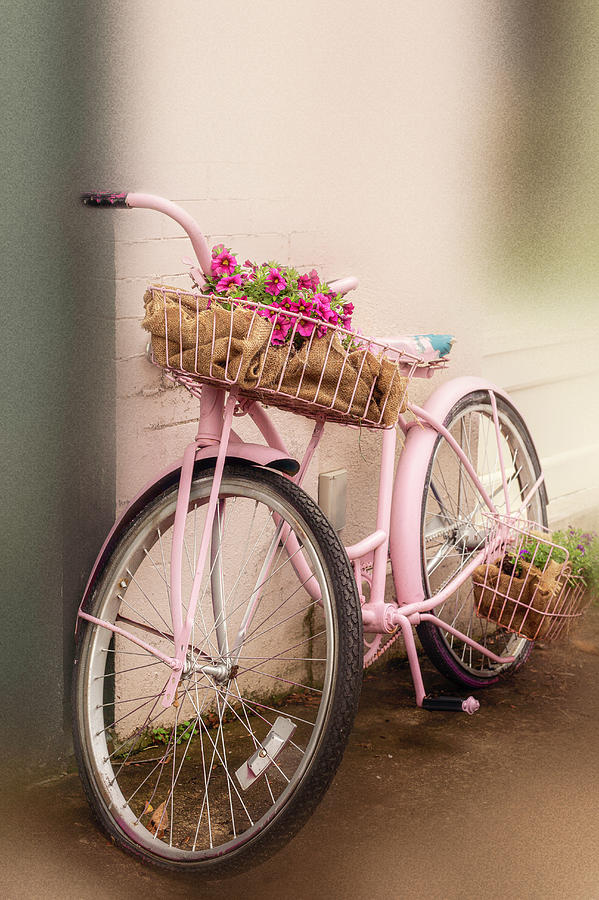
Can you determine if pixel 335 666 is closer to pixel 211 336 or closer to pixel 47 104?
pixel 211 336

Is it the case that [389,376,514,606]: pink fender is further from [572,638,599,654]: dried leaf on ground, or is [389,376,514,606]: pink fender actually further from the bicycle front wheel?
[572,638,599,654]: dried leaf on ground

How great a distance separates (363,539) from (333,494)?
37cm

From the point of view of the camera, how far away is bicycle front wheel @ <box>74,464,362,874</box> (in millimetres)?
2299

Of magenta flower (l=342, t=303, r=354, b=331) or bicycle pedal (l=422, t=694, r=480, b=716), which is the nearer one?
magenta flower (l=342, t=303, r=354, b=331)

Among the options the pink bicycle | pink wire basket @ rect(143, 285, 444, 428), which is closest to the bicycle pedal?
the pink bicycle

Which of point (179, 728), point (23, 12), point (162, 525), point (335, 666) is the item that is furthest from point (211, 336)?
point (179, 728)

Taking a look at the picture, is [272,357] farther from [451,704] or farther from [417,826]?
[451,704]

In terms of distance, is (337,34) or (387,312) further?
(387,312)

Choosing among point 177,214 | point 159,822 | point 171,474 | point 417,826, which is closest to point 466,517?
point 417,826

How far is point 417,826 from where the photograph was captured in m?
2.69

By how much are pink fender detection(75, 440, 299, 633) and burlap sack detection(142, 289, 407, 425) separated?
0.56ft

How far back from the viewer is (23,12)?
8.02 feet

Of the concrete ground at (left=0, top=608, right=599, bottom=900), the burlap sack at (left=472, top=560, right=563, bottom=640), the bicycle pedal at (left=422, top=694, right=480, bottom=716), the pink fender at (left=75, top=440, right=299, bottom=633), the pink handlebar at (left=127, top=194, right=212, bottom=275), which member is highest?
the pink handlebar at (left=127, top=194, right=212, bottom=275)

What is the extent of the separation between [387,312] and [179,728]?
58.1 inches
